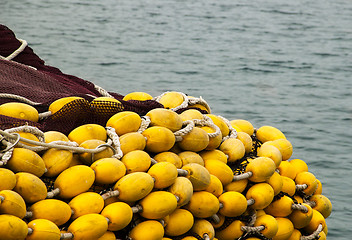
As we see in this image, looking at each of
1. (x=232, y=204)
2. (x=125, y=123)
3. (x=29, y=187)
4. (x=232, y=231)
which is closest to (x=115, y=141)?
(x=125, y=123)

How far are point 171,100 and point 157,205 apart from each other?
0.78 metres

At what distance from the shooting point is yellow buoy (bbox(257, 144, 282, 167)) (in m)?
2.48

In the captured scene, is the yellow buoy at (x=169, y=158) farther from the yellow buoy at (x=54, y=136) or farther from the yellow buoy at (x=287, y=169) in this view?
the yellow buoy at (x=287, y=169)

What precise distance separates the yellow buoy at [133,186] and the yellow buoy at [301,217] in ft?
2.75

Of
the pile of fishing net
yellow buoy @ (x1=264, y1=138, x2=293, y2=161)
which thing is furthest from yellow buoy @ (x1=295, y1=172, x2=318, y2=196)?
yellow buoy @ (x1=264, y1=138, x2=293, y2=161)

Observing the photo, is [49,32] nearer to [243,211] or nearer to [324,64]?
[324,64]

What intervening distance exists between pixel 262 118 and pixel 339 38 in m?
5.26

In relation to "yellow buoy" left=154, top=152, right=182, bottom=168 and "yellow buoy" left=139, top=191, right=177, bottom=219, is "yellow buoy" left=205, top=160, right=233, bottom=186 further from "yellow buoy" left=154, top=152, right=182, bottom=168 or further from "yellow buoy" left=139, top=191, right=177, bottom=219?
"yellow buoy" left=139, top=191, right=177, bottom=219

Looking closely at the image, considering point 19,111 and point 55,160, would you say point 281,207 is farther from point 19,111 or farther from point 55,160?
point 19,111

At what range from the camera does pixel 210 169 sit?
2297 mm

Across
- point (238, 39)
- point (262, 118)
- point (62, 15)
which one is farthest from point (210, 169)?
point (62, 15)

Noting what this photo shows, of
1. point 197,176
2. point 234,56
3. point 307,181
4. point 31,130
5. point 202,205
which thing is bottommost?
point 234,56

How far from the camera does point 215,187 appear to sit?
2.24 meters

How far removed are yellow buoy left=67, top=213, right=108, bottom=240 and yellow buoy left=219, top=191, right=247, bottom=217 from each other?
583 millimetres
